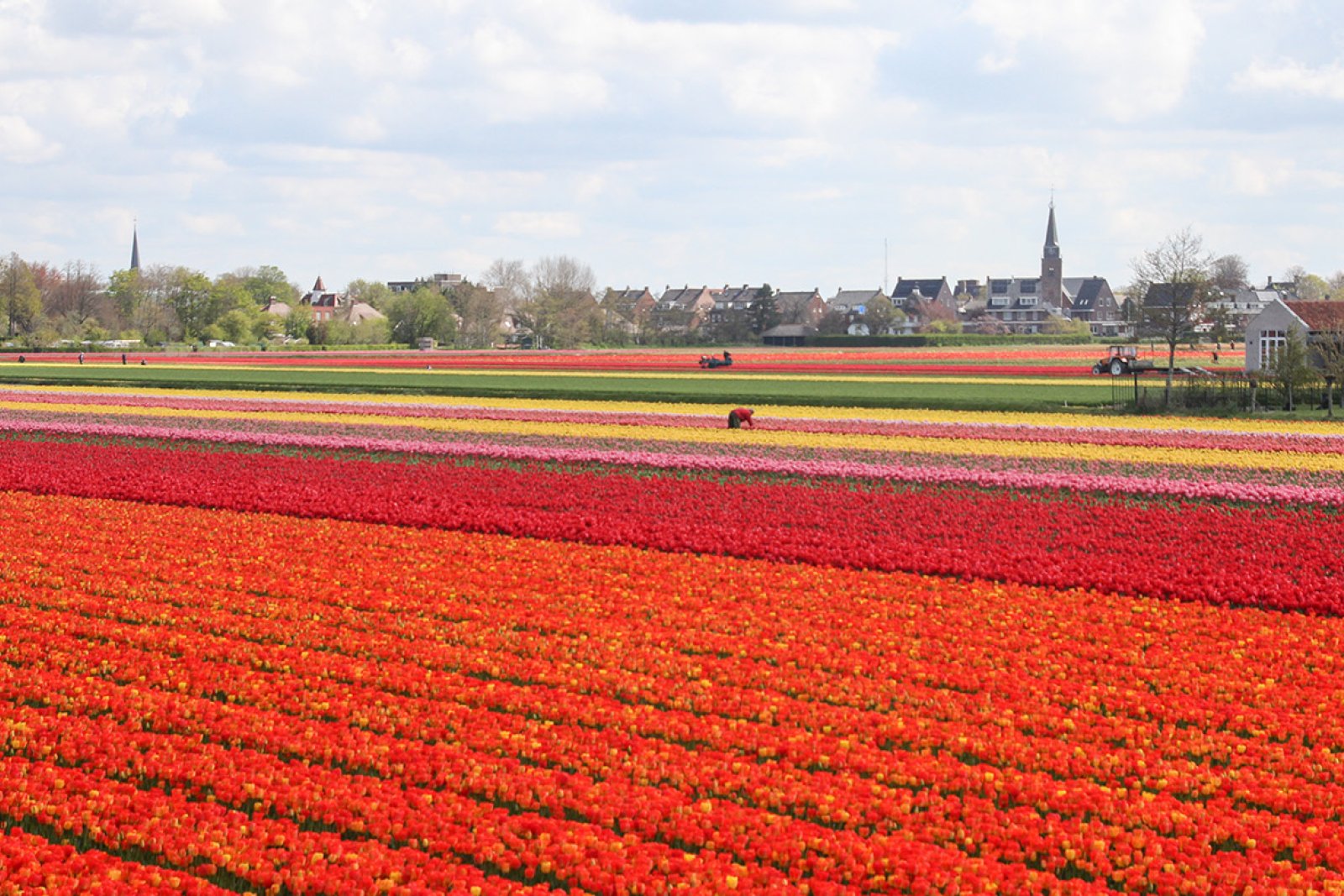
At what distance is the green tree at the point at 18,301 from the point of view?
139 metres

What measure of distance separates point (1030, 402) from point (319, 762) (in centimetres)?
3557

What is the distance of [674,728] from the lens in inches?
414

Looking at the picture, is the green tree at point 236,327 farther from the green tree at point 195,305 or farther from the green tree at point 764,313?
the green tree at point 764,313

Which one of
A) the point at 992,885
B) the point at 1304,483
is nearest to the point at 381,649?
the point at 992,885

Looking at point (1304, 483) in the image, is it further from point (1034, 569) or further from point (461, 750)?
point (461, 750)

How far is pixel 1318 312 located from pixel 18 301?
4906 inches

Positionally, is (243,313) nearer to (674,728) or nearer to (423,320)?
(423,320)

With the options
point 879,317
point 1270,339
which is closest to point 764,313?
point 879,317

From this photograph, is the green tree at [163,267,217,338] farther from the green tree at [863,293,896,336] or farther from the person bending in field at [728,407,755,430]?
the person bending in field at [728,407,755,430]

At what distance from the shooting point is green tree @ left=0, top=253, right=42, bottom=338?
13925 centimetres

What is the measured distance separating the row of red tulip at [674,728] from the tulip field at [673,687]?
36 mm

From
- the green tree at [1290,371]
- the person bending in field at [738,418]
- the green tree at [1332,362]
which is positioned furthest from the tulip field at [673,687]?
the green tree at [1290,371]

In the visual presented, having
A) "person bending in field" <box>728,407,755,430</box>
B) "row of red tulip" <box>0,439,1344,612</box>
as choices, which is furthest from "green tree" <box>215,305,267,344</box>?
"row of red tulip" <box>0,439,1344,612</box>

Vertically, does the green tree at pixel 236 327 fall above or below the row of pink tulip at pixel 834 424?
above
